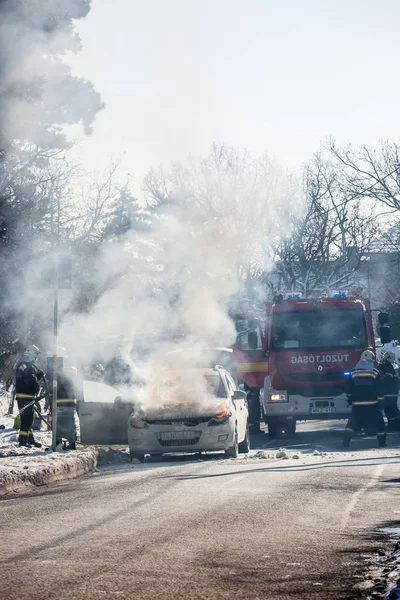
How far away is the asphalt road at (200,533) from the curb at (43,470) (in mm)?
523

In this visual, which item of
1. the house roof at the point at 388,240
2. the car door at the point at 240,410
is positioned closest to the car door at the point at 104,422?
the car door at the point at 240,410

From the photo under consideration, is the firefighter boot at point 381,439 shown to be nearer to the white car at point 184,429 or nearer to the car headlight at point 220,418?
the white car at point 184,429

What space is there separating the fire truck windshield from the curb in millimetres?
7036

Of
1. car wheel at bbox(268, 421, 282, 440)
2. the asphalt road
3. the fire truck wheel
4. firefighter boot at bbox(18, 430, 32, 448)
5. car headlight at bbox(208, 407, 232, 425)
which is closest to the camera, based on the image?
the asphalt road

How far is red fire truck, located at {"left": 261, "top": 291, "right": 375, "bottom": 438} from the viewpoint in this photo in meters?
21.9

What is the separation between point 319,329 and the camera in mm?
22469

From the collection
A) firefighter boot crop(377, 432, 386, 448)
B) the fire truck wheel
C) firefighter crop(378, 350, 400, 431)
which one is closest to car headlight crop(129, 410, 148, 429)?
firefighter boot crop(377, 432, 386, 448)

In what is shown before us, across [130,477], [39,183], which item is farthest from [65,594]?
[39,183]

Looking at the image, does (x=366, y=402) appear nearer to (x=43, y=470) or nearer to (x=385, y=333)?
(x=385, y=333)

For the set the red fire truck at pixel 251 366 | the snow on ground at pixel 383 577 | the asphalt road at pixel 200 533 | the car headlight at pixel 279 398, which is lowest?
the snow on ground at pixel 383 577

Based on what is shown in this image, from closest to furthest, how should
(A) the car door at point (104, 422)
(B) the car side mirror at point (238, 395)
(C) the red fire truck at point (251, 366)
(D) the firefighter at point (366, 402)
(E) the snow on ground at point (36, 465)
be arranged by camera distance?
(E) the snow on ground at point (36, 465) → (B) the car side mirror at point (238, 395) → (A) the car door at point (104, 422) → (D) the firefighter at point (366, 402) → (C) the red fire truck at point (251, 366)

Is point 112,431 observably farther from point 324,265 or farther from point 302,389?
point 324,265

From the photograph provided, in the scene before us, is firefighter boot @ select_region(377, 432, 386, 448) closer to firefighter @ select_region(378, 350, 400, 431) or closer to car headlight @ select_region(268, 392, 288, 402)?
firefighter @ select_region(378, 350, 400, 431)

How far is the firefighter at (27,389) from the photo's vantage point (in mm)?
17500
